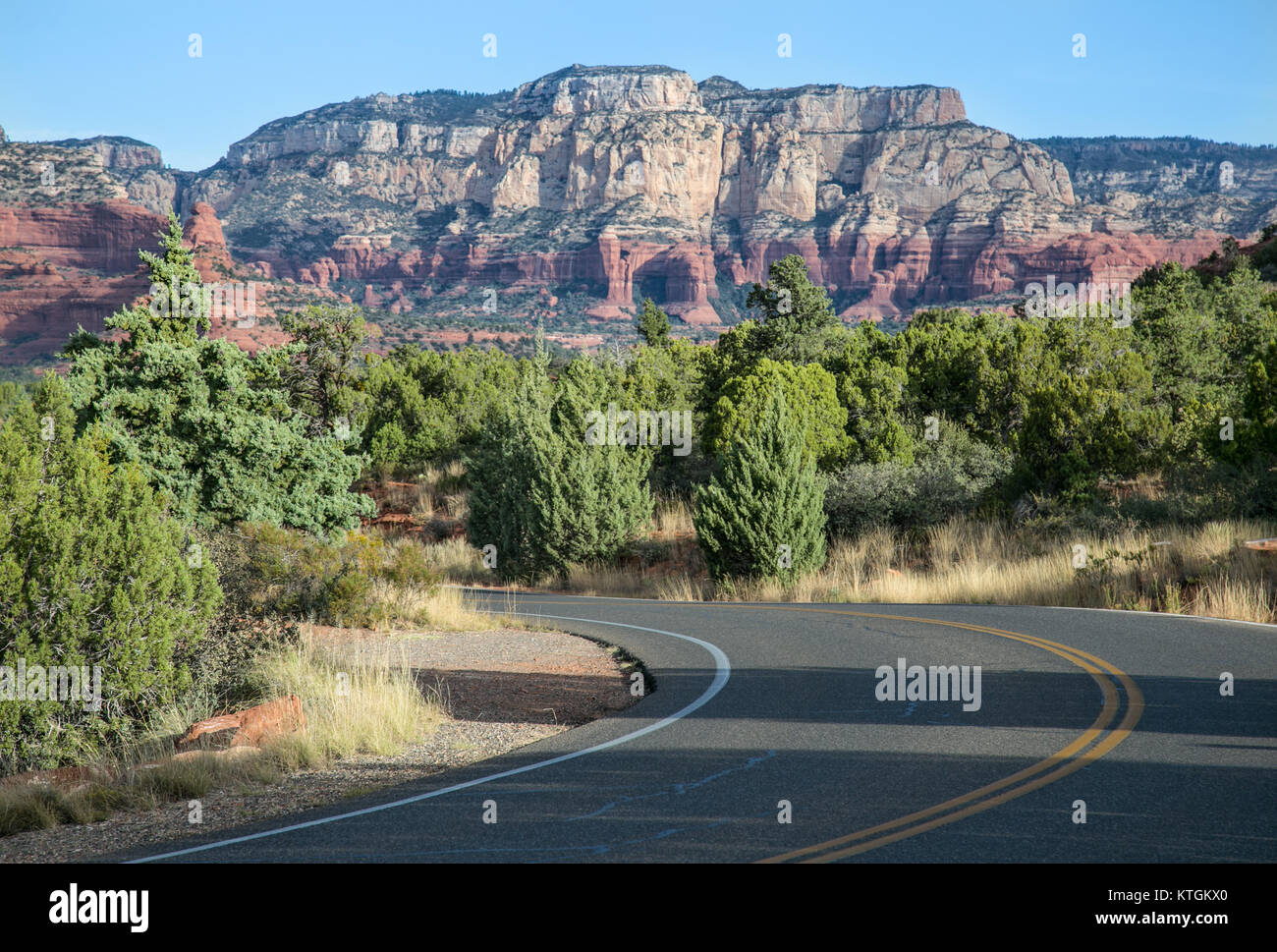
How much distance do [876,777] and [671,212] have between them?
180222 millimetres

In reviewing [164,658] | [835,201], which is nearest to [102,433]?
[164,658]

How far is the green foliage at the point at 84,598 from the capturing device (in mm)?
9398

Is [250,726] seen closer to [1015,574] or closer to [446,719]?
[446,719]

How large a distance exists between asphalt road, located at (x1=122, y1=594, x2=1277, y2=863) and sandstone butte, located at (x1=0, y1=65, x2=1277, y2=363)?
116184 millimetres

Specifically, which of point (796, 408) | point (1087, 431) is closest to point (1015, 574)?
point (1087, 431)

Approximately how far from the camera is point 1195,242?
147 meters

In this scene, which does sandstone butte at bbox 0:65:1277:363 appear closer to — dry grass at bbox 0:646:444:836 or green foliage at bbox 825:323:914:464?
green foliage at bbox 825:323:914:464

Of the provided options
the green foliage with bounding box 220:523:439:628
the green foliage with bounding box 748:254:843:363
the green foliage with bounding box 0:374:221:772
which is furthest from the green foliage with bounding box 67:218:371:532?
the green foliage with bounding box 748:254:843:363

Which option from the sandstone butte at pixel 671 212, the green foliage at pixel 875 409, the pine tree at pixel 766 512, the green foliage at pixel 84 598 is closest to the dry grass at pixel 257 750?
the green foliage at pixel 84 598

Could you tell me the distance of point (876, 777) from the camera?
5891mm

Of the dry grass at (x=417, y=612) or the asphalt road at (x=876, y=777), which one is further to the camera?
the dry grass at (x=417, y=612)

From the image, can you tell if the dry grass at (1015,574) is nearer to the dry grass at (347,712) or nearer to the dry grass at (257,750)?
the dry grass at (347,712)

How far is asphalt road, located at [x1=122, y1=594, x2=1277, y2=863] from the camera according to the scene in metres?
4.66

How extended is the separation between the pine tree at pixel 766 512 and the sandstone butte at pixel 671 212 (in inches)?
4114
